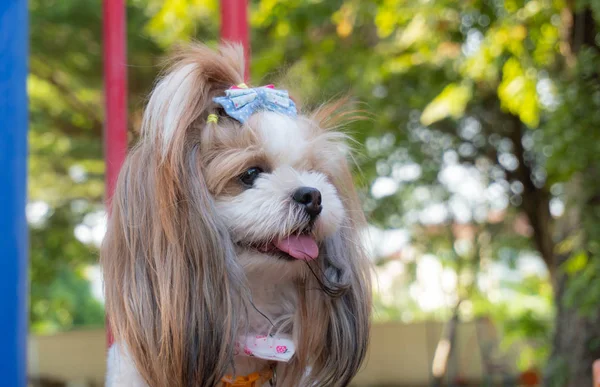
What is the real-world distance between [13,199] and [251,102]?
88cm

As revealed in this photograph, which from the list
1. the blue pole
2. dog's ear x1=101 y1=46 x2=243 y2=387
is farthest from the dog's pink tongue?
the blue pole

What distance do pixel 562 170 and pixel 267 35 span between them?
4441 millimetres

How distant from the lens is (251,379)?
2.04m

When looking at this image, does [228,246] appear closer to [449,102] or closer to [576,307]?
[576,307]

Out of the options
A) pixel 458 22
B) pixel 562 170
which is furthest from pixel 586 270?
pixel 458 22

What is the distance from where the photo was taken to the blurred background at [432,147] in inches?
160

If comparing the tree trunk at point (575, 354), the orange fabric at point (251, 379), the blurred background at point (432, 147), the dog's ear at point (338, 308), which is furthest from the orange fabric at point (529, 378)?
the orange fabric at point (251, 379)

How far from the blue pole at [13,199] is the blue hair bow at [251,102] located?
771 millimetres

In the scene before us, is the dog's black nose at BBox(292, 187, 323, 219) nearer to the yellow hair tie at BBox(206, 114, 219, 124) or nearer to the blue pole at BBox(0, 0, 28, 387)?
the yellow hair tie at BBox(206, 114, 219, 124)

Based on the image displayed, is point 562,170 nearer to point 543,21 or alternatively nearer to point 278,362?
point 543,21

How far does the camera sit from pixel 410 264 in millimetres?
8688

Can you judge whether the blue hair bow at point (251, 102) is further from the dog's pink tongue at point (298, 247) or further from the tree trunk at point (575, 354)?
the tree trunk at point (575, 354)

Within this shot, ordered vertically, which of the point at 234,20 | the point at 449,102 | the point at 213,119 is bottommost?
the point at 213,119

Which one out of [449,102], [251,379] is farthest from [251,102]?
[449,102]
